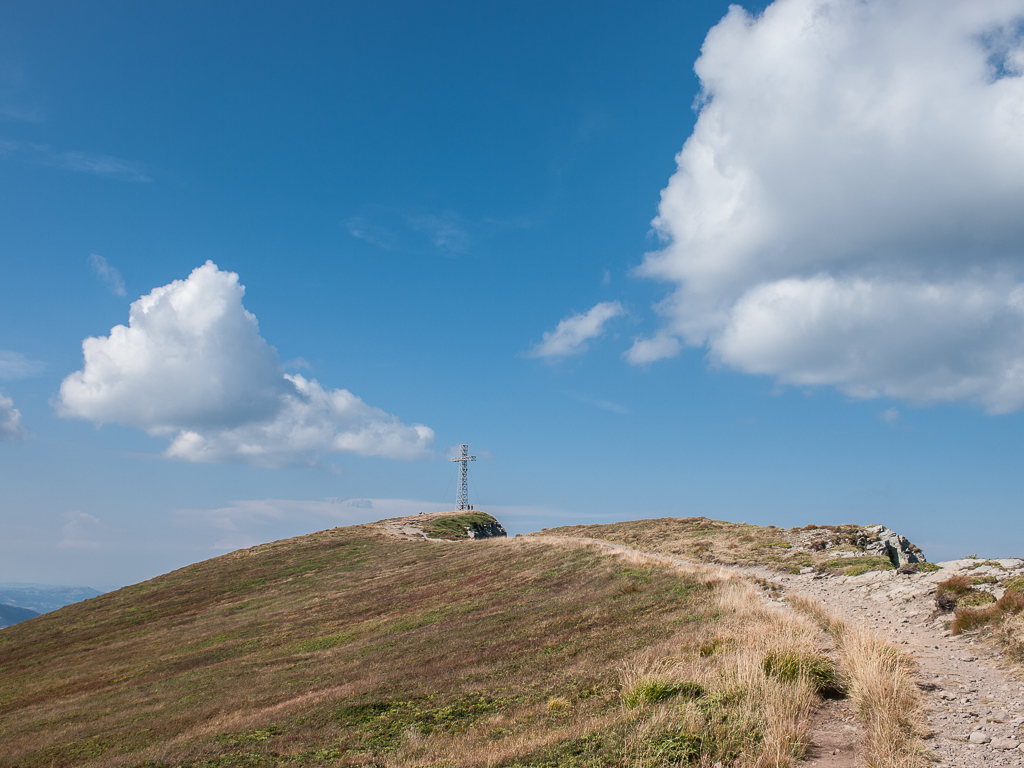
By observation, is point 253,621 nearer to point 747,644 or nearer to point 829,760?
point 747,644

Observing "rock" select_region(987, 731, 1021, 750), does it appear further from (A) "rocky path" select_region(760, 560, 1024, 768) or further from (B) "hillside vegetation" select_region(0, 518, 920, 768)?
(B) "hillside vegetation" select_region(0, 518, 920, 768)

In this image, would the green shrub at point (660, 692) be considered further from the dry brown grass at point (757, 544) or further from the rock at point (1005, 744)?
the dry brown grass at point (757, 544)

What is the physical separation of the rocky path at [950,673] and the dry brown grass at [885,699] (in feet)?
0.99

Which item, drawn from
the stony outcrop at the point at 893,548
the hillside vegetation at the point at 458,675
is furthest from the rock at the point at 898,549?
the hillside vegetation at the point at 458,675

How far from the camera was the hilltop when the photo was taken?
9.48m

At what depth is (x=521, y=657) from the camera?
61.5 feet

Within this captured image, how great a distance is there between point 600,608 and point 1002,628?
14290 mm

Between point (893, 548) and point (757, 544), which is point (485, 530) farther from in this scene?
point (893, 548)

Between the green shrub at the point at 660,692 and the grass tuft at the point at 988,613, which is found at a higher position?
the grass tuft at the point at 988,613

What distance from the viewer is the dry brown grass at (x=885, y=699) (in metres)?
7.66

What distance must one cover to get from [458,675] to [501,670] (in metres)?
1.57

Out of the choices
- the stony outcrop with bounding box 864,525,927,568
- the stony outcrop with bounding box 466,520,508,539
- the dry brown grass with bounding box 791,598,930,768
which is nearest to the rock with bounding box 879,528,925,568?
the stony outcrop with bounding box 864,525,927,568

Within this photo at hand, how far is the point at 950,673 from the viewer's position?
37.8 ft

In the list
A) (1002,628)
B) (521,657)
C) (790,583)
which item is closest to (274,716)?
(521,657)
